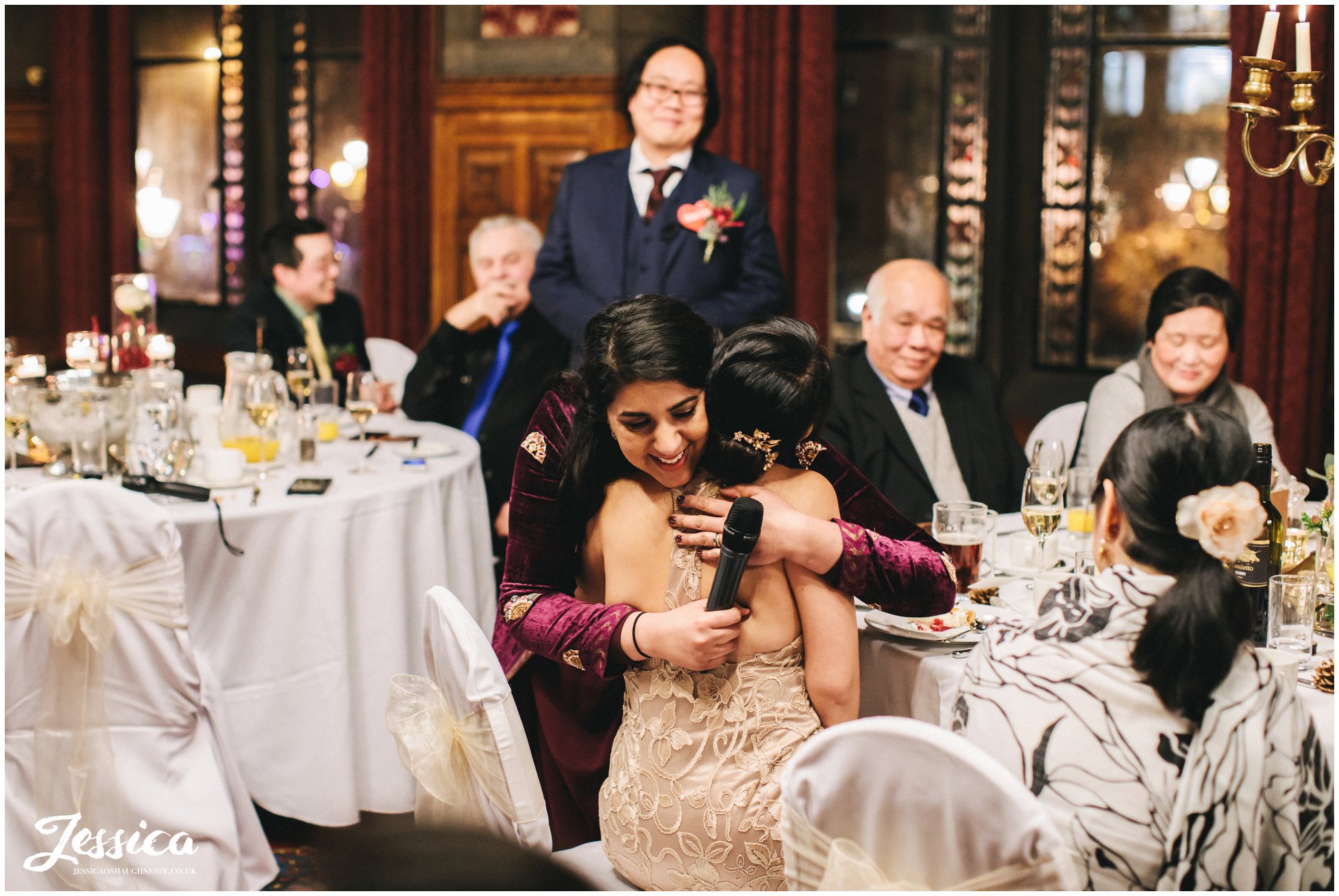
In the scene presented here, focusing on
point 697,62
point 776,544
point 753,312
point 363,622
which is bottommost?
point 363,622

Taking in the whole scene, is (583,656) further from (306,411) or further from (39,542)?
(306,411)

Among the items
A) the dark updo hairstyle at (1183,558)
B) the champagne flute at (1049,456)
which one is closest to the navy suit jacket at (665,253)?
the champagne flute at (1049,456)

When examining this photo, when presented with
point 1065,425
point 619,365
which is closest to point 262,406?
point 619,365

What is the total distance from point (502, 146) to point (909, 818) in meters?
5.13

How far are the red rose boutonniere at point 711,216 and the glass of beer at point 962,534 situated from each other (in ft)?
5.84

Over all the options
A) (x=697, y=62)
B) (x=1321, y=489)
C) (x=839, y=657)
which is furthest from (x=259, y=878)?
(x=1321, y=489)

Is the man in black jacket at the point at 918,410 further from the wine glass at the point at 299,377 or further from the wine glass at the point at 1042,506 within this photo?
the wine glass at the point at 299,377

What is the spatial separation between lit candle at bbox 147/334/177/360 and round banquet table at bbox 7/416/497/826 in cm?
70

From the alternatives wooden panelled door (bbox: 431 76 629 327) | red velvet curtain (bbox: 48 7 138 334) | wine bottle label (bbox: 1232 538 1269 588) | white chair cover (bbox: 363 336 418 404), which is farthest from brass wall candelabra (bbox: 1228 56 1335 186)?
red velvet curtain (bbox: 48 7 138 334)

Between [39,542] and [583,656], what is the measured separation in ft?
3.44

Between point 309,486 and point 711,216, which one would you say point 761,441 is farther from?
point 711,216

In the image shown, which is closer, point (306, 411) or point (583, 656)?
point (583, 656)

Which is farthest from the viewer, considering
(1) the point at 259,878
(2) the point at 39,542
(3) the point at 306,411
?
(3) the point at 306,411

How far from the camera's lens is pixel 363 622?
8.95 ft
